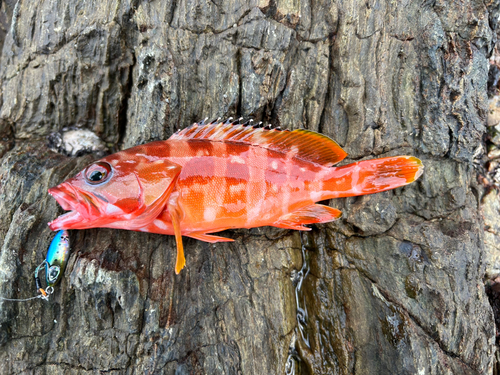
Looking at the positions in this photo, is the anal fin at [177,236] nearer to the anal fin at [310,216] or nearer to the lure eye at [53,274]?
the anal fin at [310,216]

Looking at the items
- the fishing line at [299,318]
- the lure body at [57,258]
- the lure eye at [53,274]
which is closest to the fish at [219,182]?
the lure body at [57,258]

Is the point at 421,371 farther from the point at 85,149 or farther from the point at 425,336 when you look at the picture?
the point at 85,149

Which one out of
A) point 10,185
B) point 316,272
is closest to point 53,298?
point 10,185

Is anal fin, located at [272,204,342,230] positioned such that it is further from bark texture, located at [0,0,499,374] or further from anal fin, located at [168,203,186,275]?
anal fin, located at [168,203,186,275]

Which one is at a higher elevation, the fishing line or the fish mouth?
the fish mouth

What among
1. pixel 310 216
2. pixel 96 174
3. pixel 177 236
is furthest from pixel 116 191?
pixel 310 216

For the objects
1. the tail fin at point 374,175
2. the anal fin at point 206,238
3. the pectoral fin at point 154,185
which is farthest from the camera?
the tail fin at point 374,175

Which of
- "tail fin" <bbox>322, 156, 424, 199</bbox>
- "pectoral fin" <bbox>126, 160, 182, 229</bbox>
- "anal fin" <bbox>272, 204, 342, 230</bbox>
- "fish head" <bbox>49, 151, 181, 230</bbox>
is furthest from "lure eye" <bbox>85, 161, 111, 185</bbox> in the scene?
"tail fin" <bbox>322, 156, 424, 199</bbox>
